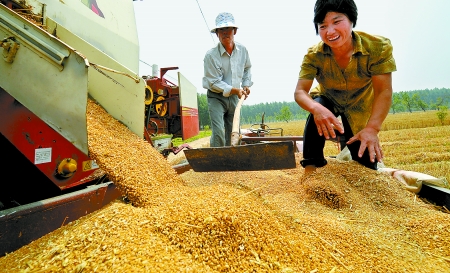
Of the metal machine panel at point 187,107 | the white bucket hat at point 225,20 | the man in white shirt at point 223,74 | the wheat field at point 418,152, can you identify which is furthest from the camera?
the metal machine panel at point 187,107

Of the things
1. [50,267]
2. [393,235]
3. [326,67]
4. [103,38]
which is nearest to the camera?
[50,267]

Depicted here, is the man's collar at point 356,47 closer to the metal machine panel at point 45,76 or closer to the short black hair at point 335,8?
the short black hair at point 335,8

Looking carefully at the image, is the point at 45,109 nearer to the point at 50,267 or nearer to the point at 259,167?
the point at 50,267

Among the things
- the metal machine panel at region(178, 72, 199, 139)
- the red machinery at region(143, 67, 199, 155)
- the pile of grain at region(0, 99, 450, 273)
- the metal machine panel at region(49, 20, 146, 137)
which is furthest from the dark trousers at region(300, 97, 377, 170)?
the metal machine panel at region(178, 72, 199, 139)

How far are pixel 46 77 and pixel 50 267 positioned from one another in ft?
3.72

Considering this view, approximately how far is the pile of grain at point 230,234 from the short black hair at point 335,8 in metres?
1.26

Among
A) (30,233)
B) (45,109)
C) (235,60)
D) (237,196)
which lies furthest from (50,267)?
(235,60)

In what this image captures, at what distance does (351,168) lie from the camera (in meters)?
2.29

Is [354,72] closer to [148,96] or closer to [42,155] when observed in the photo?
[42,155]

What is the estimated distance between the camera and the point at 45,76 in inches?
63.5

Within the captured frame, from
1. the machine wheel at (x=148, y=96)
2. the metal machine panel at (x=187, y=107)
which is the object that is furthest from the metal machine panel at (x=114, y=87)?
the metal machine panel at (x=187, y=107)

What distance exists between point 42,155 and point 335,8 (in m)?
2.19

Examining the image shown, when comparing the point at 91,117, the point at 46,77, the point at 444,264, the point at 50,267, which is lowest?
the point at 444,264

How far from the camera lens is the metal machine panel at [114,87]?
2160 millimetres
